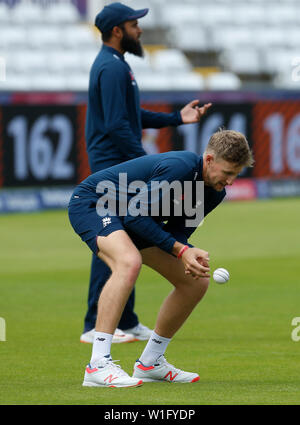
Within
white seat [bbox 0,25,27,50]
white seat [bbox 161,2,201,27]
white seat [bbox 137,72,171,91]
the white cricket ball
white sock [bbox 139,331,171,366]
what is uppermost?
white seat [bbox 161,2,201,27]

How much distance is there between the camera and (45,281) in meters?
11.0

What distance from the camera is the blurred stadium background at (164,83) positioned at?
60.7 feet

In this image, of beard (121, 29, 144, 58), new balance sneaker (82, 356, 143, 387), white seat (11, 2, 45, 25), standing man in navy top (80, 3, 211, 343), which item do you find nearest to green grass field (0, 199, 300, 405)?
new balance sneaker (82, 356, 143, 387)

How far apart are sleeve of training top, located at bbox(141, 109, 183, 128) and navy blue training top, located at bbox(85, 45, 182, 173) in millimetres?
257

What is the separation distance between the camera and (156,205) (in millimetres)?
5922

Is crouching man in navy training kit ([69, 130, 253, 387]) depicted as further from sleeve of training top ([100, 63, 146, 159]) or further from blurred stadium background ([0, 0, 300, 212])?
blurred stadium background ([0, 0, 300, 212])

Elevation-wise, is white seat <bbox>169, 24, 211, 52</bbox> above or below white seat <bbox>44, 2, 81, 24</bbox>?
below

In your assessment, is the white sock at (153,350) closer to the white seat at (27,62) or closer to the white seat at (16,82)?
the white seat at (16,82)

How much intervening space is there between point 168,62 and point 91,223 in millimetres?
17550

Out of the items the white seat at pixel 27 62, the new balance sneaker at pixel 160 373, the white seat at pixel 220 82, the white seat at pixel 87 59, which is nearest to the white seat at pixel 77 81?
the white seat at pixel 87 59

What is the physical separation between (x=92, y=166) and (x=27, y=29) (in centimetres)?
1558

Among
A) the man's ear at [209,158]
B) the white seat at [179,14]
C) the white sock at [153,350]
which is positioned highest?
the white seat at [179,14]

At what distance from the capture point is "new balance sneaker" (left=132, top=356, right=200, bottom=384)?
625 cm

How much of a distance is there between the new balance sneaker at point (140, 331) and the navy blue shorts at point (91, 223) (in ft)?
5.93
